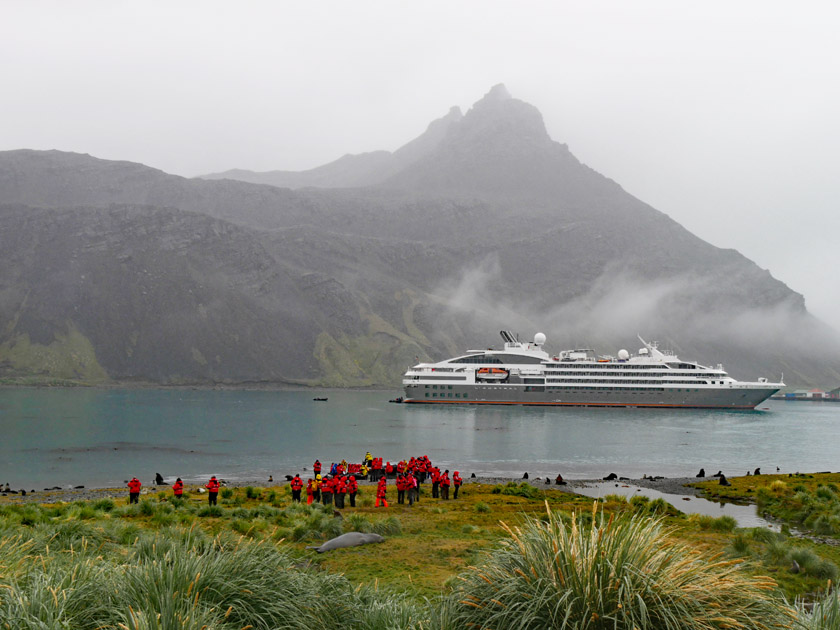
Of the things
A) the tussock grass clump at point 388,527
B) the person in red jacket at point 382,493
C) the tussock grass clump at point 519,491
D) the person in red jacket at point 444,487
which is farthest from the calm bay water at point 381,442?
the tussock grass clump at point 388,527

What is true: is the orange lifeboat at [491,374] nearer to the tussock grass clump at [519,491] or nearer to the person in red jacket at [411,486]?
the tussock grass clump at [519,491]

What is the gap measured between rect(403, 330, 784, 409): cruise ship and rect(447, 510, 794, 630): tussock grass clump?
402ft

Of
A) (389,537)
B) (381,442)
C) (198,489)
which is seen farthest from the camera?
(381,442)

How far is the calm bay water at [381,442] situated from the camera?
51.2 meters

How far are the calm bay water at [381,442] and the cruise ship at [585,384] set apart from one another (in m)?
12.8

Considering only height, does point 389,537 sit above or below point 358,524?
below

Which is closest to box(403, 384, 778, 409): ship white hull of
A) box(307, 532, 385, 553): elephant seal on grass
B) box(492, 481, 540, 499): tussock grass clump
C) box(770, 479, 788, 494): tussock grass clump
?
box(770, 479, 788, 494): tussock grass clump

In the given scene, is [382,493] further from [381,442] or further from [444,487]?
[381,442]

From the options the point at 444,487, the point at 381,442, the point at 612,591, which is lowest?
the point at 381,442

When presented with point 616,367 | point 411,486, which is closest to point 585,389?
point 616,367

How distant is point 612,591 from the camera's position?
666 centimetres

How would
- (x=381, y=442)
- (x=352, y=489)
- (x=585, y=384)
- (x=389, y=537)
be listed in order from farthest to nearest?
1. (x=585, y=384)
2. (x=381, y=442)
3. (x=352, y=489)
4. (x=389, y=537)

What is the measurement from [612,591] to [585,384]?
12746 centimetres

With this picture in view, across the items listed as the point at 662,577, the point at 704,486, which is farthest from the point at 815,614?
the point at 704,486
